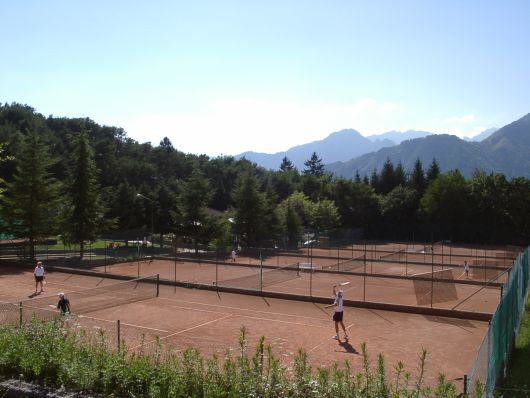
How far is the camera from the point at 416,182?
93.8 m

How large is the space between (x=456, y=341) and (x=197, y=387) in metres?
13.5

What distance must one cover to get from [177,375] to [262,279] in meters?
23.1

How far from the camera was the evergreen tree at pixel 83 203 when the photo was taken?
44062mm

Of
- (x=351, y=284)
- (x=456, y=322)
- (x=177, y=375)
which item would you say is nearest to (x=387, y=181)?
(x=351, y=284)

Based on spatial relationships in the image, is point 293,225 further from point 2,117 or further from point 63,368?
point 2,117

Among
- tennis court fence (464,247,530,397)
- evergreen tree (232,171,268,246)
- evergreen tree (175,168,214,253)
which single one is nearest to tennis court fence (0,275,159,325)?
tennis court fence (464,247,530,397)

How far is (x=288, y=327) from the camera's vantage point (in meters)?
21.0

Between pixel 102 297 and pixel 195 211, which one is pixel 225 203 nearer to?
pixel 195 211

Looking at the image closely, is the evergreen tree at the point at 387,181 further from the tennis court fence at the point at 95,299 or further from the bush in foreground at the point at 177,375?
the bush in foreground at the point at 177,375

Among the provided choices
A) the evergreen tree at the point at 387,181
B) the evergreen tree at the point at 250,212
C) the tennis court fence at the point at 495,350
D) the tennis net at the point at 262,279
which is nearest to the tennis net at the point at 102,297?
the tennis net at the point at 262,279

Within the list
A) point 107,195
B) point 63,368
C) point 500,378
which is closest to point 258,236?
point 107,195

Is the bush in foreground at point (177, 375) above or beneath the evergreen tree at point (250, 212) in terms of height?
beneath

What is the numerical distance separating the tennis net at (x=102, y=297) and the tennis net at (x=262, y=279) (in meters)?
4.37

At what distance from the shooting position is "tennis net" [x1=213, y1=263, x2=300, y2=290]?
3000 cm
